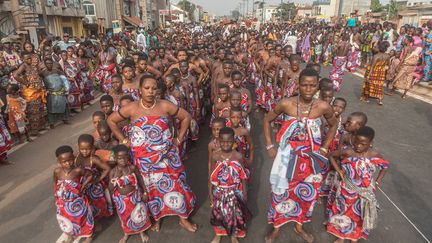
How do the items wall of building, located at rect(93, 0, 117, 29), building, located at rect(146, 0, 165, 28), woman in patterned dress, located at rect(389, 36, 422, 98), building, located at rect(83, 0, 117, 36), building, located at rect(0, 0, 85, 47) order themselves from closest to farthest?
1. woman in patterned dress, located at rect(389, 36, 422, 98)
2. building, located at rect(0, 0, 85, 47)
3. building, located at rect(83, 0, 117, 36)
4. wall of building, located at rect(93, 0, 117, 29)
5. building, located at rect(146, 0, 165, 28)

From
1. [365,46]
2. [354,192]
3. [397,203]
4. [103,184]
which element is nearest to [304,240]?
[354,192]

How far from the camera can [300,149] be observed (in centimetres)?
320

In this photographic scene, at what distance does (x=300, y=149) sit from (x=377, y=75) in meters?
7.30

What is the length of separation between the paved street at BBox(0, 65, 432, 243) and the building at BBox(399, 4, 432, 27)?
1595 centimetres

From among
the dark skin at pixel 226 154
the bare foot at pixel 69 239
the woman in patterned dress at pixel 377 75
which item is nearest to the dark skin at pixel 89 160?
the bare foot at pixel 69 239

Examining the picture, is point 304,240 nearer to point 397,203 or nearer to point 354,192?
point 354,192

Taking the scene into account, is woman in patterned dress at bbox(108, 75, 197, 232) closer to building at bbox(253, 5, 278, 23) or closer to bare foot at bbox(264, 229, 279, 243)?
bare foot at bbox(264, 229, 279, 243)

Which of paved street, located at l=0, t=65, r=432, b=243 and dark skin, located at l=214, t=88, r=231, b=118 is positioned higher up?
dark skin, located at l=214, t=88, r=231, b=118

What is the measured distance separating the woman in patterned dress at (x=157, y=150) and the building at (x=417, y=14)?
2133 cm

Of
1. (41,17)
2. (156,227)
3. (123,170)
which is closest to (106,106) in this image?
(123,170)

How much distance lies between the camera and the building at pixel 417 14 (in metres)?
20.1

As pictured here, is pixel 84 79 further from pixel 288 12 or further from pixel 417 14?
pixel 288 12

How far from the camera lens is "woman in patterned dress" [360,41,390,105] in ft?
29.3

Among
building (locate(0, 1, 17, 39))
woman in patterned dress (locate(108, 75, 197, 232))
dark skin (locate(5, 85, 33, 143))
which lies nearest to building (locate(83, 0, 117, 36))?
building (locate(0, 1, 17, 39))
